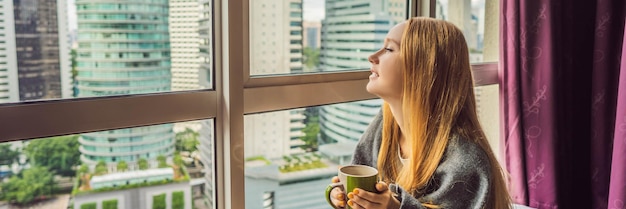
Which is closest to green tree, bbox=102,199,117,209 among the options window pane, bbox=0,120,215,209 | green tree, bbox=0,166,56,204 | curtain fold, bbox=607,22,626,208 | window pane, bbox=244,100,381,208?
window pane, bbox=0,120,215,209

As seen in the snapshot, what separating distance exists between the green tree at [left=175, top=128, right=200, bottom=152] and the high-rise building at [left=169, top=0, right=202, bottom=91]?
0.11 metres

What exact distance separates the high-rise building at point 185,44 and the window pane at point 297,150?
19 centimetres

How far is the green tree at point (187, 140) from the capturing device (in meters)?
1.41

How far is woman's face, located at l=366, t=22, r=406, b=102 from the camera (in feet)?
4.27

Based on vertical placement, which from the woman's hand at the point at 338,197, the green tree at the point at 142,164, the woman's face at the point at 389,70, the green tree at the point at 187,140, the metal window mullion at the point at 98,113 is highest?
the woman's face at the point at 389,70

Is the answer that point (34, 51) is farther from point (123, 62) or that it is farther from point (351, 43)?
point (351, 43)

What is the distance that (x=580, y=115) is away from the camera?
6.68 ft

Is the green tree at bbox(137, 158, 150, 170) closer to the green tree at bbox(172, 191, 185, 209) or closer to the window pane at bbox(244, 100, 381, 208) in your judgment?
the green tree at bbox(172, 191, 185, 209)

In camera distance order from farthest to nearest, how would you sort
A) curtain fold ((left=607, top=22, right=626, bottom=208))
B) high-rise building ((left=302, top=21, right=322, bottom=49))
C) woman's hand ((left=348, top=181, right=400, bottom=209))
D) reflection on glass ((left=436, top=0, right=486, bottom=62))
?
reflection on glass ((left=436, top=0, right=486, bottom=62))
curtain fold ((left=607, top=22, right=626, bottom=208))
high-rise building ((left=302, top=21, right=322, bottom=49))
woman's hand ((left=348, top=181, right=400, bottom=209))

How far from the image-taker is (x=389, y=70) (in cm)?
131

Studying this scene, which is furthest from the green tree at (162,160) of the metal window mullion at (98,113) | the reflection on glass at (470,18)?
the reflection on glass at (470,18)

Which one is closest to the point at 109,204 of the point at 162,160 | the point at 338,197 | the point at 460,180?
the point at 162,160

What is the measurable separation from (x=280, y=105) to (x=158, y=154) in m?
0.33

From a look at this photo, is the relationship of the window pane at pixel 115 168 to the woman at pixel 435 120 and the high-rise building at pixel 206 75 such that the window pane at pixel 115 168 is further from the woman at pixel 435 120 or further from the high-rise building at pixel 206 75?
the woman at pixel 435 120
